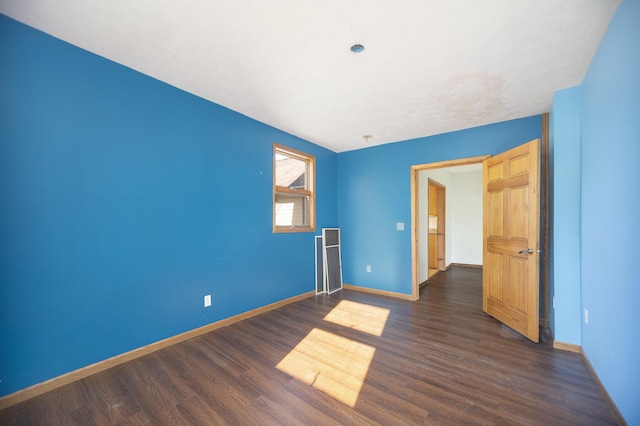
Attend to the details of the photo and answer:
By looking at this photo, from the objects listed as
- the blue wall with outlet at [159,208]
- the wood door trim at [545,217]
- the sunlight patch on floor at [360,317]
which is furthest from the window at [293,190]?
the wood door trim at [545,217]

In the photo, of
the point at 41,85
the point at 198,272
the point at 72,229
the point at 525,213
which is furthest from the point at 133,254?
the point at 525,213

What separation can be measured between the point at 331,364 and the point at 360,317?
117 cm

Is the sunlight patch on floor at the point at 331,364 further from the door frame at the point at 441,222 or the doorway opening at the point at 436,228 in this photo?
the door frame at the point at 441,222

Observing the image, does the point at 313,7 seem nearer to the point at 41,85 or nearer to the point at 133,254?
the point at 41,85

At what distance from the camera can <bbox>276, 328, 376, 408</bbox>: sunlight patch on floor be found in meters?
1.86

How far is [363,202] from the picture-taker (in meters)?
4.63

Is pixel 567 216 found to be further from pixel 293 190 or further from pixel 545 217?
pixel 293 190

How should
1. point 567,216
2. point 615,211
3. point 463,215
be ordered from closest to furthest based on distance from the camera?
point 615,211 < point 567,216 < point 463,215

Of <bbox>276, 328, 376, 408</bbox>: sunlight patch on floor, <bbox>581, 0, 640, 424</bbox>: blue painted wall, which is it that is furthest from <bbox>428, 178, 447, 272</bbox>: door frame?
<bbox>276, 328, 376, 408</bbox>: sunlight patch on floor

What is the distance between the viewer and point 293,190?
399cm

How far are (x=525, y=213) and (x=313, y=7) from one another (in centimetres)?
281

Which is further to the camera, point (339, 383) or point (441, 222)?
point (441, 222)

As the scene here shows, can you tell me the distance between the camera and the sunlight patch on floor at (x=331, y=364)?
1.86m

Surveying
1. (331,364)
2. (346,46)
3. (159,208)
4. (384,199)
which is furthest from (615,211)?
(159,208)
